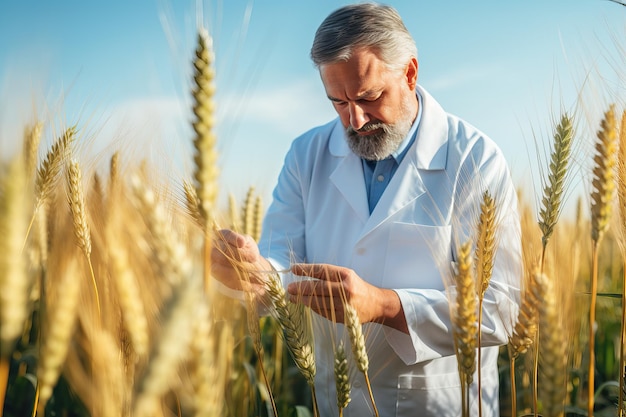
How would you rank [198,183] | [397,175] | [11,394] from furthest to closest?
[397,175] < [11,394] < [198,183]

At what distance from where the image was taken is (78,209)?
1206 millimetres

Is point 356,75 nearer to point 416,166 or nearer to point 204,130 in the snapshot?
point 416,166

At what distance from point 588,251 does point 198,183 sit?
8.31 feet

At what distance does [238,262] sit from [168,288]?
726 millimetres

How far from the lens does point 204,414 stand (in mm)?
628

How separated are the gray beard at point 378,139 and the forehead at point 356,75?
165mm

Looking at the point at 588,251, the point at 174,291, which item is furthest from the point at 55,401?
the point at 588,251

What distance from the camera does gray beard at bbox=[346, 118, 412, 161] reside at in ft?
7.35

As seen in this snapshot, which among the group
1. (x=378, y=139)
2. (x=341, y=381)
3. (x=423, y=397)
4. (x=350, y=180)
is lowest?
(x=423, y=397)

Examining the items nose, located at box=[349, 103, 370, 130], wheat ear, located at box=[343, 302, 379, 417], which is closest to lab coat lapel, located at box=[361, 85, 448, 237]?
nose, located at box=[349, 103, 370, 130]

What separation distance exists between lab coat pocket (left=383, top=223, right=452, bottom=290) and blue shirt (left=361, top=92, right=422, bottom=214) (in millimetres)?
262

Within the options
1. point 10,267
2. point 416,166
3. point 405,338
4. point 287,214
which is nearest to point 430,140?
point 416,166

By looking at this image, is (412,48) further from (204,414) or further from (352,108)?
(204,414)

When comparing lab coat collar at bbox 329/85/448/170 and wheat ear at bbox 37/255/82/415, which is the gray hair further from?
wheat ear at bbox 37/255/82/415
